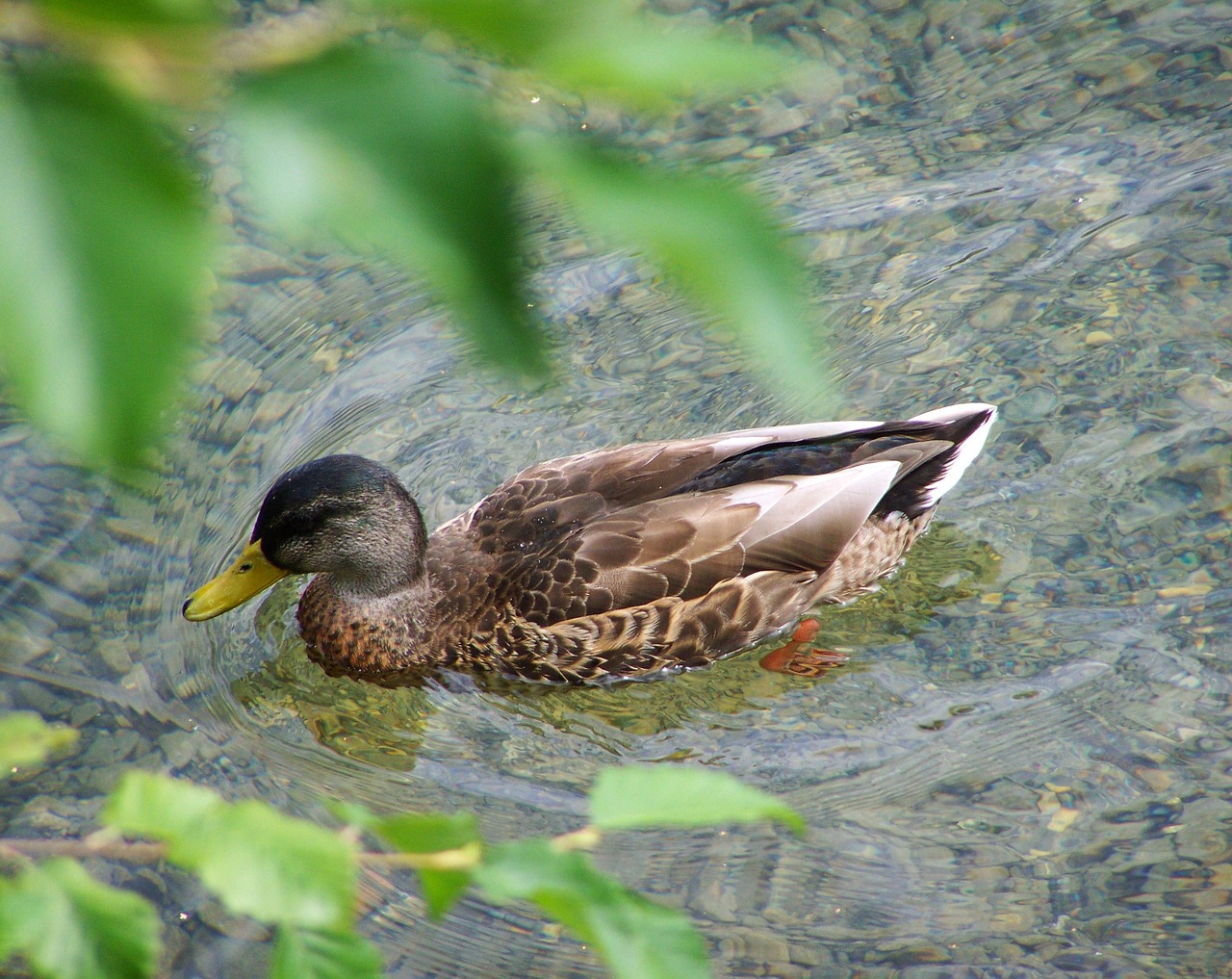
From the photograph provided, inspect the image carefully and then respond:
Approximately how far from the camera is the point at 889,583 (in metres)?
5.23

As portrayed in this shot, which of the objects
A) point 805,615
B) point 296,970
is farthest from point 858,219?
point 296,970

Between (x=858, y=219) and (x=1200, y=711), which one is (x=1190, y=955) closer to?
(x=1200, y=711)

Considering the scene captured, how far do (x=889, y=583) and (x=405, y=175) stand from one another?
4817mm

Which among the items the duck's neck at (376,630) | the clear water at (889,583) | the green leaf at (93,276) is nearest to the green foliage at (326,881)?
the green leaf at (93,276)

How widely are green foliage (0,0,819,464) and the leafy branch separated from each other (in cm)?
54

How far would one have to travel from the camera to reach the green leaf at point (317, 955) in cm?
115

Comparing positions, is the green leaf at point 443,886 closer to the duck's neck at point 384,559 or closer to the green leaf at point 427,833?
the green leaf at point 427,833

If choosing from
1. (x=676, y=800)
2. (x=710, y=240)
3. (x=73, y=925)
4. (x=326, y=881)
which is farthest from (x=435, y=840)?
(x=710, y=240)

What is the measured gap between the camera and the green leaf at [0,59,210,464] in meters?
0.56

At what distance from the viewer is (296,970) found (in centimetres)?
115

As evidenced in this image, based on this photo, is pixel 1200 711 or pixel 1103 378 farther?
pixel 1103 378

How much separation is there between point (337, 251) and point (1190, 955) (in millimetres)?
4998

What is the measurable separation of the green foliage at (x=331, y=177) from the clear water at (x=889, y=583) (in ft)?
8.76

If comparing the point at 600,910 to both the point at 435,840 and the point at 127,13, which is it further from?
the point at 127,13
